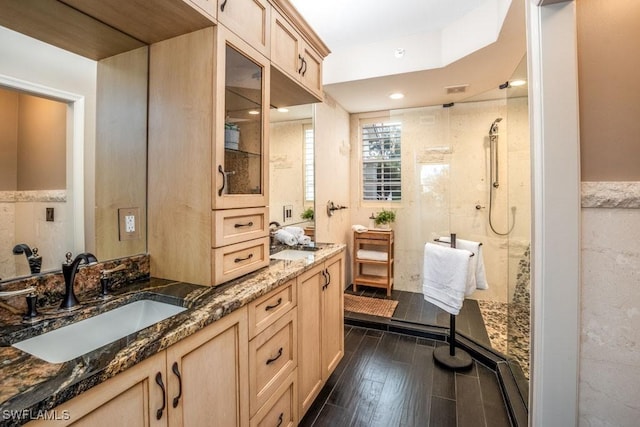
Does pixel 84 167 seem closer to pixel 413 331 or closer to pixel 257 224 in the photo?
pixel 257 224

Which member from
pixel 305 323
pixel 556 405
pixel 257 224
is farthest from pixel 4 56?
pixel 556 405

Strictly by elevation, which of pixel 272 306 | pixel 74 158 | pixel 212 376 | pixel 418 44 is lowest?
pixel 212 376

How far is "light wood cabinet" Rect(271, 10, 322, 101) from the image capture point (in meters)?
1.62

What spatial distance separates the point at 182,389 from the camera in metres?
0.89

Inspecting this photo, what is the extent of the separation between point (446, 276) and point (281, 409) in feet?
4.98

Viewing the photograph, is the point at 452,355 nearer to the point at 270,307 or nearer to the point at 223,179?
the point at 270,307

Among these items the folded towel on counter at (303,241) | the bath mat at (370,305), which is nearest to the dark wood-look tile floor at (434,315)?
the bath mat at (370,305)

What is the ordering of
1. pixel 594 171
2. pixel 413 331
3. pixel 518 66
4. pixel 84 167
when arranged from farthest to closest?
pixel 413 331 → pixel 518 66 → pixel 84 167 → pixel 594 171

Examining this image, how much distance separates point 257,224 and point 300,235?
0.92 meters

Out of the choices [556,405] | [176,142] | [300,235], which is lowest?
[556,405]

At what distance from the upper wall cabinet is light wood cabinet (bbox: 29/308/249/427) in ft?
4.09

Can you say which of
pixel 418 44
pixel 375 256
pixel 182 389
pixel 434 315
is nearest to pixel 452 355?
pixel 434 315

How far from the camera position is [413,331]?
2736 millimetres

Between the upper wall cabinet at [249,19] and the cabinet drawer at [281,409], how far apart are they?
1.68m
